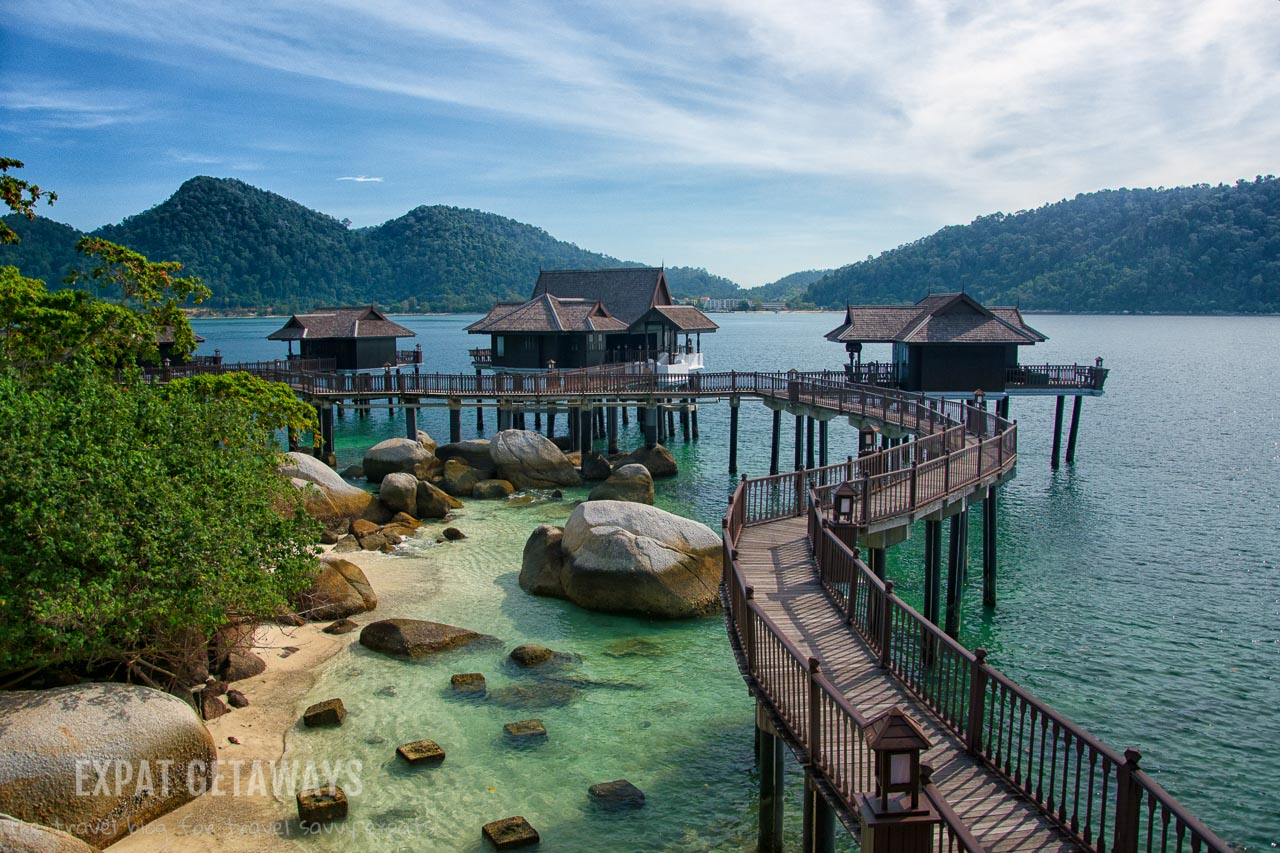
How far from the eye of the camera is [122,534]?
14602 mm

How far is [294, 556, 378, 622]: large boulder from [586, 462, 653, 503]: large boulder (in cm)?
1074

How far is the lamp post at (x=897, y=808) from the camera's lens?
8438 millimetres

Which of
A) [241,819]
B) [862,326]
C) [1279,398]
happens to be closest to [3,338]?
[241,819]

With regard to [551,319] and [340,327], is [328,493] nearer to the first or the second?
A: [551,319]

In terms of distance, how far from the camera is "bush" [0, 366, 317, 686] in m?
13.8

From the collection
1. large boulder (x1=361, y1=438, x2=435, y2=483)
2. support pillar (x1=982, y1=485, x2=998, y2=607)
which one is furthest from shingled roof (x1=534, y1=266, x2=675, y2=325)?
support pillar (x1=982, y1=485, x2=998, y2=607)

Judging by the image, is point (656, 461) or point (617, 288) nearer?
point (656, 461)

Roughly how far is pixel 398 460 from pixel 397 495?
731cm

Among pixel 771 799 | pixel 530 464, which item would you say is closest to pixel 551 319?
pixel 530 464

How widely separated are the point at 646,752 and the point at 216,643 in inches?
331

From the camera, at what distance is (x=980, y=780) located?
10.1 metres

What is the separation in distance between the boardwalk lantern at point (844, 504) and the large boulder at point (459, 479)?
20890 millimetres

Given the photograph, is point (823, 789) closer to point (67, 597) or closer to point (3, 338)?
point (67, 597)

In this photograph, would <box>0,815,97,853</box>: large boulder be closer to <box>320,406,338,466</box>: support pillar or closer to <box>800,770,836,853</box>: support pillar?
<box>800,770,836,853</box>: support pillar
